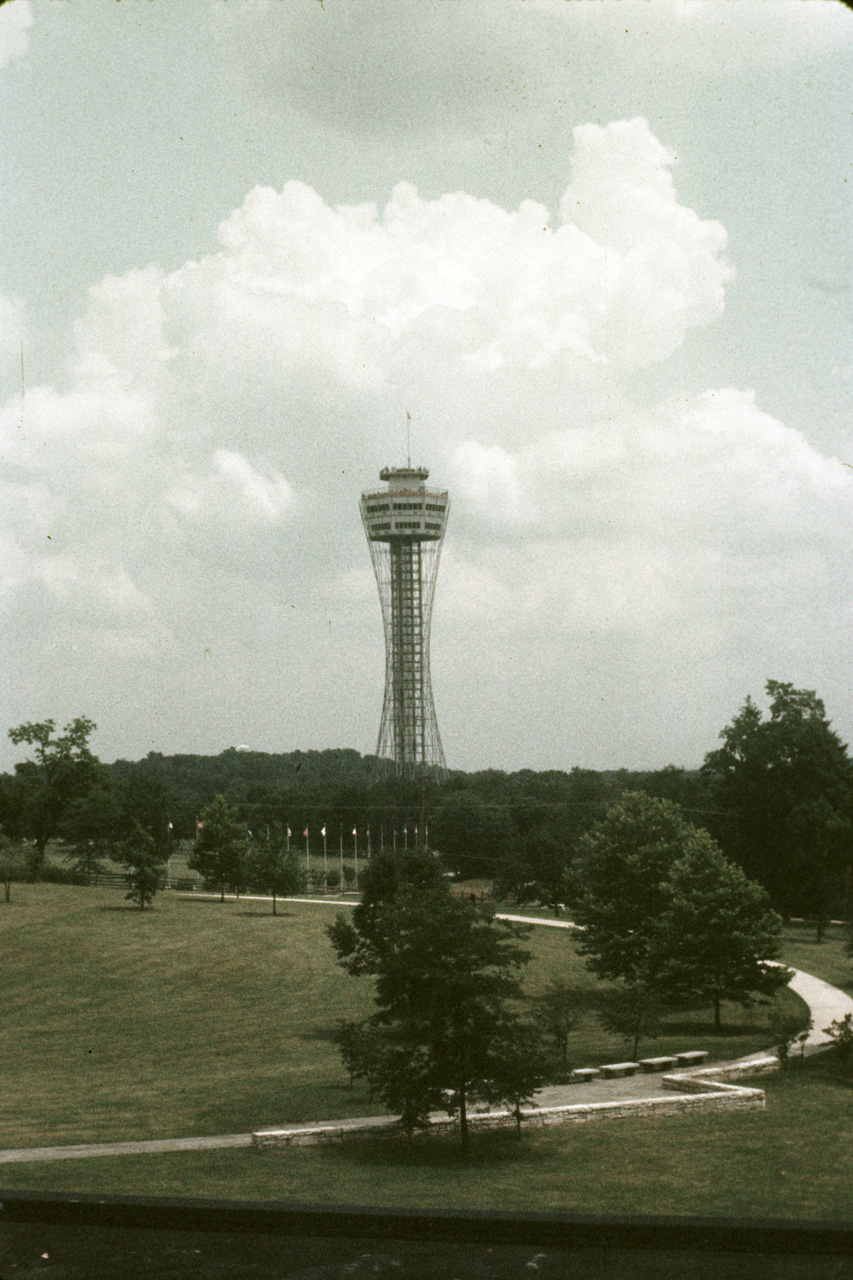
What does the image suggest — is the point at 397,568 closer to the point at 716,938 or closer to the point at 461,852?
the point at 461,852

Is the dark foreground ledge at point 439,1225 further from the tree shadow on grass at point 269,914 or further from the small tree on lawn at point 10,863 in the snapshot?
the small tree on lawn at point 10,863

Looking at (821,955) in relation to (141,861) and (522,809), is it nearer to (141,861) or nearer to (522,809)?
(141,861)

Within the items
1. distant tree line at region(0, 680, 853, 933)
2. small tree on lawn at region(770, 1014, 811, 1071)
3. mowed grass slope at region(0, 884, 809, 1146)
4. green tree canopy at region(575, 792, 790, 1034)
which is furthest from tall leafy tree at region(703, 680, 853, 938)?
small tree on lawn at region(770, 1014, 811, 1071)

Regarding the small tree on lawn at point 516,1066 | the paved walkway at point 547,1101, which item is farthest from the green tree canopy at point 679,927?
the small tree on lawn at point 516,1066

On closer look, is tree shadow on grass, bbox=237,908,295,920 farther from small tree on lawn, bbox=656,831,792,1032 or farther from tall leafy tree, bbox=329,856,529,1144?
tall leafy tree, bbox=329,856,529,1144

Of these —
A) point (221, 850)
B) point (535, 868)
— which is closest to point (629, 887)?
point (221, 850)

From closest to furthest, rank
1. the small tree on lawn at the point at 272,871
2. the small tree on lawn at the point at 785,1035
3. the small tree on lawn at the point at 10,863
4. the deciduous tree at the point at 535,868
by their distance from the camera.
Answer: the small tree on lawn at the point at 785,1035, the small tree on lawn at the point at 10,863, the small tree on lawn at the point at 272,871, the deciduous tree at the point at 535,868
